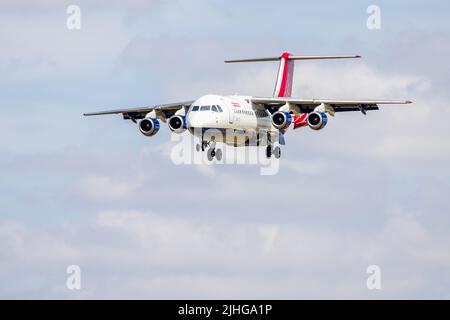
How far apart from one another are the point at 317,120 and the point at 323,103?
1542mm

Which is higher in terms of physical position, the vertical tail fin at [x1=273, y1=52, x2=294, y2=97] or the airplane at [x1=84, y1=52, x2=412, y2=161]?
the vertical tail fin at [x1=273, y1=52, x2=294, y2=97]

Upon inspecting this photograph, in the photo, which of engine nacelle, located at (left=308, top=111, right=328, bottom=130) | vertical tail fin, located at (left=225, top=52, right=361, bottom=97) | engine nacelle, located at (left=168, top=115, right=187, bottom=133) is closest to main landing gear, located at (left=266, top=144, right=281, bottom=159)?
engine nacelle, located at (left=308, top=111, right=328, bottom=130)

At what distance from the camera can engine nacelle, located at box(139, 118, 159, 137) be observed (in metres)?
57.7

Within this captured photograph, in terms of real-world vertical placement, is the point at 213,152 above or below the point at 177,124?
below

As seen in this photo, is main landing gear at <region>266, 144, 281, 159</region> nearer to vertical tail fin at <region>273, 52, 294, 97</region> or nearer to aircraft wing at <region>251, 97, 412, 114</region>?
aircraft wing at <region>251, 97, 412, 114</region>

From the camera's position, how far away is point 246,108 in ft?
189

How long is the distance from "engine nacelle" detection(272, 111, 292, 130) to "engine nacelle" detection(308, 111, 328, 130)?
3.98 ft

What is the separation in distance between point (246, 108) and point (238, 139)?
4.88 ft

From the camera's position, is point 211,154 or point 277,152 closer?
point 211,154

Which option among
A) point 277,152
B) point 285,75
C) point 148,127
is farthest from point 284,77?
point 148,127

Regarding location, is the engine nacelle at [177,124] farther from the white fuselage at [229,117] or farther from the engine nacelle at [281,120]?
the engine nacelle at [281,120]

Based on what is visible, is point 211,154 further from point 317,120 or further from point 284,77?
point 284,77

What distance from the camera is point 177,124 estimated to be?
56.8 meters
